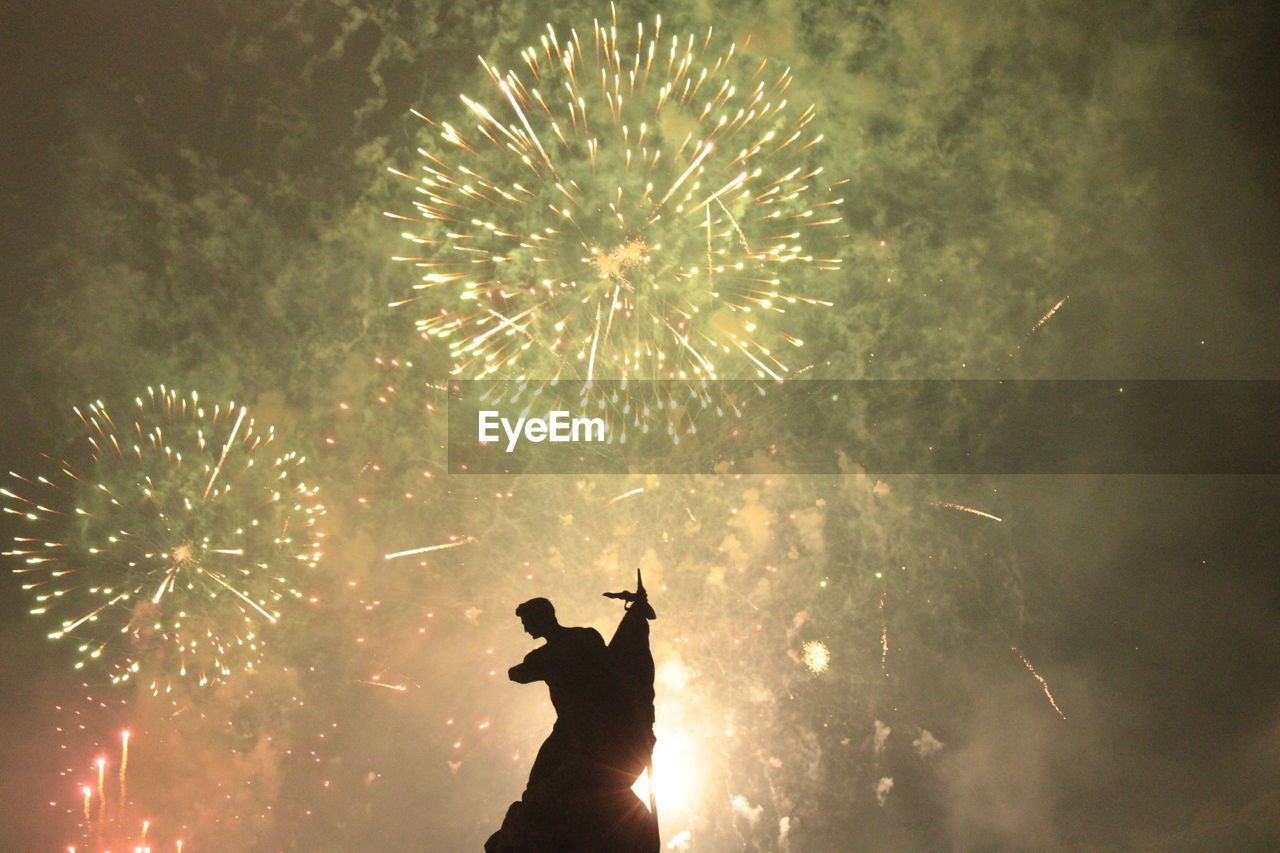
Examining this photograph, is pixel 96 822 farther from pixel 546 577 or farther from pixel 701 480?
pixel 701 480

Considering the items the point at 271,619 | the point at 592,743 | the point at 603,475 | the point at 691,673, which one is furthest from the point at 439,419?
the point at 592,743

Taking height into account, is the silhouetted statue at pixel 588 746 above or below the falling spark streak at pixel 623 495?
below

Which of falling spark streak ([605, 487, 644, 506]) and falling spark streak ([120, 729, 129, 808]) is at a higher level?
falling spark streak ([605, 487, 644, 506])

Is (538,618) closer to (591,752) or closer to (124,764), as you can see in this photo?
A: (591,752)

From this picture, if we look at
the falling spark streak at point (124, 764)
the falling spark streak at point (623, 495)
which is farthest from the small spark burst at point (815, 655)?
the falling spark streak at point (124, 764)

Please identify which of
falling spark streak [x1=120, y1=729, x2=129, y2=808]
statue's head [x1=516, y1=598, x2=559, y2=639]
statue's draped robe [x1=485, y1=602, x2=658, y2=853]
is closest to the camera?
statue's draped robe [x1=485, y1=602, x2=658, y2=853]

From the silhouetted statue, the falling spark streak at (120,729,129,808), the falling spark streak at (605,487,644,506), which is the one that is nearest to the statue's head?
the silhouetted statue

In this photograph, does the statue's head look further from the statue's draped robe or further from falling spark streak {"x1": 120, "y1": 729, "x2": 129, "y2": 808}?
falling spark streak {"x1": 120, "y1": 729, "x2": 129, "y2": 808}

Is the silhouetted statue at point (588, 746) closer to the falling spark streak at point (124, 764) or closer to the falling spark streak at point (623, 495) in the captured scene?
the falling spark streak at point (623, 495)

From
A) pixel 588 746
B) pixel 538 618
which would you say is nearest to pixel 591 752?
pixel 588 746
